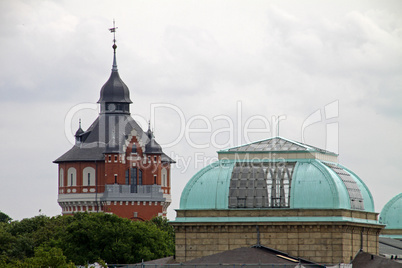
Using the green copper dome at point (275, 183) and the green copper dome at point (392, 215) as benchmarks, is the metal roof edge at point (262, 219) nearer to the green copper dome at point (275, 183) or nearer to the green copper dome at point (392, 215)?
the green copper dome at point (275, 183)

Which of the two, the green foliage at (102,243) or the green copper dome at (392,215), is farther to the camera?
the green copper dome at (392,215)

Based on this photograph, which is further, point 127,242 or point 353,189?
point 127,242

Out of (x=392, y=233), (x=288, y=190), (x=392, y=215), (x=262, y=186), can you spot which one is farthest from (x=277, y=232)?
(x=392, y=215)

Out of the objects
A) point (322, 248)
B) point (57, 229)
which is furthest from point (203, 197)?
point (57, 229)

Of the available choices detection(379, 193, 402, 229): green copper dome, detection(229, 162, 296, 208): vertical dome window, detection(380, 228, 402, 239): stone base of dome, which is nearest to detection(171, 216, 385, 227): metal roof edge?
detection(229, 162, 296, 208): vertical dome window

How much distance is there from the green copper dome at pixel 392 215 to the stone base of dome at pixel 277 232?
4536 cm

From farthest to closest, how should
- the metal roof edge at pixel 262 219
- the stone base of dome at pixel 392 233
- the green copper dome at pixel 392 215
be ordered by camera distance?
the green copper dome at pixel 392 215, the stone base of dome at pixel 392 233, the metal roof edge at pixel 262 219

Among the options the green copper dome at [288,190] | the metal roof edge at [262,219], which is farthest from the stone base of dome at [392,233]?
the metal roof edge at [262,219]

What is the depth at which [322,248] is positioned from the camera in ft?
348

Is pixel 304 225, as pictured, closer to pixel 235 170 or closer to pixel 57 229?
pixel 235 170

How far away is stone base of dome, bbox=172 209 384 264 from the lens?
105938 millimetres

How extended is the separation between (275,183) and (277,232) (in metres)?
4.01

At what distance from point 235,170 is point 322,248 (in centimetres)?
990

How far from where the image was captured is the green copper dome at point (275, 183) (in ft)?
352
